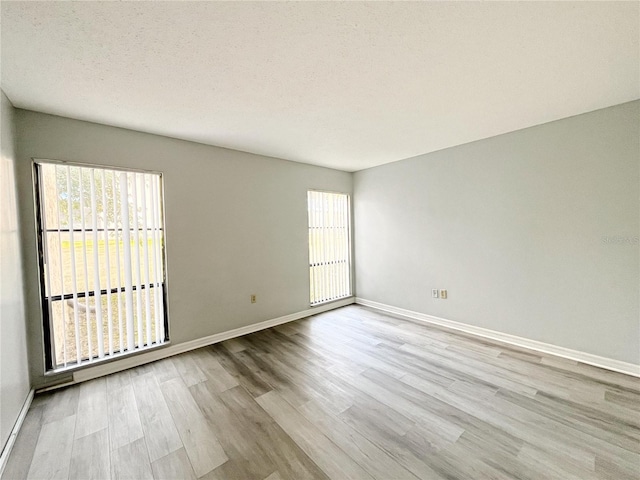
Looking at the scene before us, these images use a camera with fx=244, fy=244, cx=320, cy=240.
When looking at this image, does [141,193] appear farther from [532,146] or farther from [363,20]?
[532,146]

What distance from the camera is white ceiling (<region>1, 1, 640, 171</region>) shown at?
4.19ft

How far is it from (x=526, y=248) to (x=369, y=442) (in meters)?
Answer: 2.71

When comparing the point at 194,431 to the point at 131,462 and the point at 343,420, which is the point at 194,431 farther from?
the point at 343,420

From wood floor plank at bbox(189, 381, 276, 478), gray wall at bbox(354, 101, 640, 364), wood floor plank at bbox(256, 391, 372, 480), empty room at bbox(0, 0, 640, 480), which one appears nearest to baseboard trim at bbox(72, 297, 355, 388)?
empty room at bbox(0, 0, 640, 480)

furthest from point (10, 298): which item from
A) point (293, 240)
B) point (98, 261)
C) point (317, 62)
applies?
point (293, 240)

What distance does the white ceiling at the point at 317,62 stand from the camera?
1276 mm

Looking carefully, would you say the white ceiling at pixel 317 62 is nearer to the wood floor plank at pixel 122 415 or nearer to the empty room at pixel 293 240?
the empty room at pixel 293 240

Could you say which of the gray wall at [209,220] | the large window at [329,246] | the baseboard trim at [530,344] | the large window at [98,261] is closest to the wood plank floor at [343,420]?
the baseboard trim at [530,344]

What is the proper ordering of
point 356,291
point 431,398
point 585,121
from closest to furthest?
point 431,398, point 585,121, point 356,291

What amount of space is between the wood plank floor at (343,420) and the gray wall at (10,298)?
25 centimetres

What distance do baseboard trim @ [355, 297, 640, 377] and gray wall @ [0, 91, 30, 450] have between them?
13.8ft

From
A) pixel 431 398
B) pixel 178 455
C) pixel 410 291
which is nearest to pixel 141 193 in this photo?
pixel 178 455

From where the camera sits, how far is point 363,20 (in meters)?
1.31

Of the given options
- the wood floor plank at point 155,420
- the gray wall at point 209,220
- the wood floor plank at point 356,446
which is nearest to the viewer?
the wood floor plank at point 356,446
